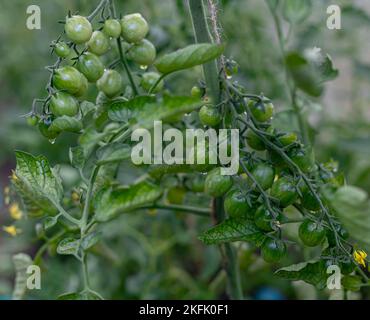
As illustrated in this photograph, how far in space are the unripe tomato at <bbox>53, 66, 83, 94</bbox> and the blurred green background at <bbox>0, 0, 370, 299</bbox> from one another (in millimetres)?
323

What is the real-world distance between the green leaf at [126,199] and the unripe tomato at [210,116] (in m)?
0.11

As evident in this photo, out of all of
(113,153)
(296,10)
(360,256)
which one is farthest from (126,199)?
(296,10)

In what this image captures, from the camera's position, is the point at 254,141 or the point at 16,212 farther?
the point at 16,212

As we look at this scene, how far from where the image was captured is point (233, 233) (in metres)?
0.65

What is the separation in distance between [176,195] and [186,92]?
332mm

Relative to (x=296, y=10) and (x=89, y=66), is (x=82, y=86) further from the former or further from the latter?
(x=296, y=10)

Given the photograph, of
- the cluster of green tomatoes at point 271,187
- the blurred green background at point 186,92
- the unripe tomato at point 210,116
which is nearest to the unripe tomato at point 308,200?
the cluster of green tomatoes at point 271,187

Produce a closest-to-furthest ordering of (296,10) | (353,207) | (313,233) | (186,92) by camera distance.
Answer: (353,207) < (313,233) < (296,10) < (186,92)

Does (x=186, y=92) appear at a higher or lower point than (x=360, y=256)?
higher

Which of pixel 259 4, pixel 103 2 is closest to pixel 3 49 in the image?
pixel 259 4

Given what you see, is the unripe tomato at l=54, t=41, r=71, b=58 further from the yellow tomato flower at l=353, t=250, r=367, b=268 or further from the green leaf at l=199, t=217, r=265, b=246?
the yellow tomato flower at l=353, t=250, r=367, b=268

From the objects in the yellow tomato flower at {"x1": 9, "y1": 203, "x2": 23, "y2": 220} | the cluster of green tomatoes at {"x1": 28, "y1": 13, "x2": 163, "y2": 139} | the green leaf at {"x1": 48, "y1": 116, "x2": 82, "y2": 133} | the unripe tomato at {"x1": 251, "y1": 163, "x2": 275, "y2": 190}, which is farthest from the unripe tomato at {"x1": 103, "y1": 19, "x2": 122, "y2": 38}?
the yellow tomato flower at {"x1": 9, "y1": 203, "x2": 23, "y2": 220}

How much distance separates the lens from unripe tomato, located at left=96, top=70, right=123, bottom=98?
715mm
